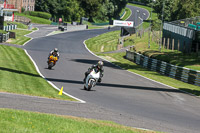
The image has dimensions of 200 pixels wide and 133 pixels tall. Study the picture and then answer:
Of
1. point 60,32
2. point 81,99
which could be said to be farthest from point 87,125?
point 60,32

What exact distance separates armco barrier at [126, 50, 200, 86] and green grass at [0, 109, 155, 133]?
22.9 m

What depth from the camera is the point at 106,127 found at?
11930 mm

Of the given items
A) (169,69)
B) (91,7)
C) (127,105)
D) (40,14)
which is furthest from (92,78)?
(91,7)

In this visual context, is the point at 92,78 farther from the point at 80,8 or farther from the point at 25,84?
the point at 80,8

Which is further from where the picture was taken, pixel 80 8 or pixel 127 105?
pixel 80 8

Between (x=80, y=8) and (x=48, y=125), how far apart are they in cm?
12395

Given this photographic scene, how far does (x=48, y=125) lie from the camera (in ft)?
35.4

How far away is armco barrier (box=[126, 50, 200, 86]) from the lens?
34.4m

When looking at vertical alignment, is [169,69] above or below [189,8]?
below

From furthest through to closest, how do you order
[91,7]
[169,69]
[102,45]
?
[91,7]
[102,45]
[169,69]

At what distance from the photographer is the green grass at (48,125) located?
9953mm

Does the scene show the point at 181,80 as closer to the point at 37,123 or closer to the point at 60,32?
the point at 37,123

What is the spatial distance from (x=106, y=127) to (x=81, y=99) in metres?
7.11

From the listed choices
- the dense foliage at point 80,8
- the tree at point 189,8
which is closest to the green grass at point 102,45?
the tree at point 189,8
